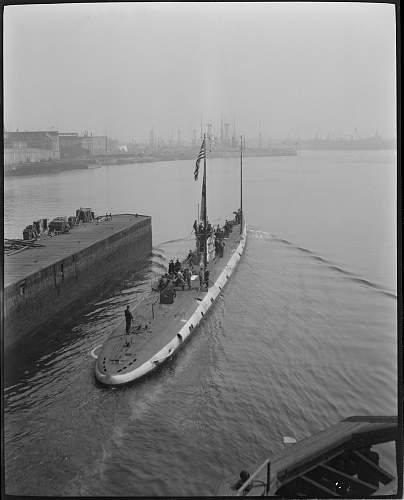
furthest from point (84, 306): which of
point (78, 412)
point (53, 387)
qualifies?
point (78, 412)

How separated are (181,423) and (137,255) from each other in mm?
3450

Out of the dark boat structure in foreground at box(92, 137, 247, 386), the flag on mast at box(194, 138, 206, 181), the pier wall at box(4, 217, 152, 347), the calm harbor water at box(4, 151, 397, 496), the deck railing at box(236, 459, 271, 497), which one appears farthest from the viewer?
the pier wall at box(4, 217, 152, 347)

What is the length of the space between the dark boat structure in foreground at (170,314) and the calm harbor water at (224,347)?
0.11m

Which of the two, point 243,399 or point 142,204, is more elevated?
point 142,204

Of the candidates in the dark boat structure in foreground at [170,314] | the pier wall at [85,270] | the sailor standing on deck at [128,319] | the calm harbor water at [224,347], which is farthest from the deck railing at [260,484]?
the pier wall at [85,270]

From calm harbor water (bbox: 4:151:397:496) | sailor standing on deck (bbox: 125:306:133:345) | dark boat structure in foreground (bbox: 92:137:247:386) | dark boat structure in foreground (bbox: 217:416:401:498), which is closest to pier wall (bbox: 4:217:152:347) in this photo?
calm harbor water (bbox: 4:151:397:496)

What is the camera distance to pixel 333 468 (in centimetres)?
278

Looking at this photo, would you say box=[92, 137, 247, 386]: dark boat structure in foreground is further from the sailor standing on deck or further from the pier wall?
the pier wall

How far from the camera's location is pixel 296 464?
281 centimetres

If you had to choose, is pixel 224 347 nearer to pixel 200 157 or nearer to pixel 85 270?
pixel 200 157

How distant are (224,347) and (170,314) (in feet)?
3.64

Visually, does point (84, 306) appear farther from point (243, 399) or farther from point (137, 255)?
point (243, 399)

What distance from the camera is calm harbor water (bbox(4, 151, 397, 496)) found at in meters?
2.89

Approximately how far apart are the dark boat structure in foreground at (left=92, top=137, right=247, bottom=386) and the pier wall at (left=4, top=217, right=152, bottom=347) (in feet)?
1.69
